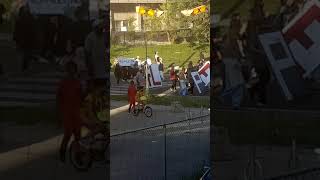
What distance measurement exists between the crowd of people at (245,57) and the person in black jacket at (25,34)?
77.4 inches

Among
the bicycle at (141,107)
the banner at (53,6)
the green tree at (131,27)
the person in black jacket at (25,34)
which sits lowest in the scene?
the bicycle at (141,107)

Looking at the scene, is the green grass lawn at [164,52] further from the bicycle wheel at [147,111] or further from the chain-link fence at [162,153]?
the chain-link fence at [162,153]

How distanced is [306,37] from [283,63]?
0.37 m

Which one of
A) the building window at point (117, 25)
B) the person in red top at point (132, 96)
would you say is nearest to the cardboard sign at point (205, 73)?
the person in red top at point (132, 96)

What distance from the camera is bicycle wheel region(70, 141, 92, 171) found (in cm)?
606

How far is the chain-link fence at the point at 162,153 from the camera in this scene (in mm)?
10615

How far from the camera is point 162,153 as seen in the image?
12.3m

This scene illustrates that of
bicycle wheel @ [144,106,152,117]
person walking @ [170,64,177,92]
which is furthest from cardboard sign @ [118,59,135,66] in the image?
bicycle wheel @ [144,106,152,117]

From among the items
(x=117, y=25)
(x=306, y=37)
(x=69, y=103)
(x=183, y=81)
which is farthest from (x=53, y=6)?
(x=117, y=25)

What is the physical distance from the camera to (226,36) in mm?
6398

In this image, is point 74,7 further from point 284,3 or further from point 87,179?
point 284,3

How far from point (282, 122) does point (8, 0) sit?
10.3ft

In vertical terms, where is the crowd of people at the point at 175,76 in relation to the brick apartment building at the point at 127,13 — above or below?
below

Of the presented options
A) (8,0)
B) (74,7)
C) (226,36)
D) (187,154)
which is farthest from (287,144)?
(187,154)
